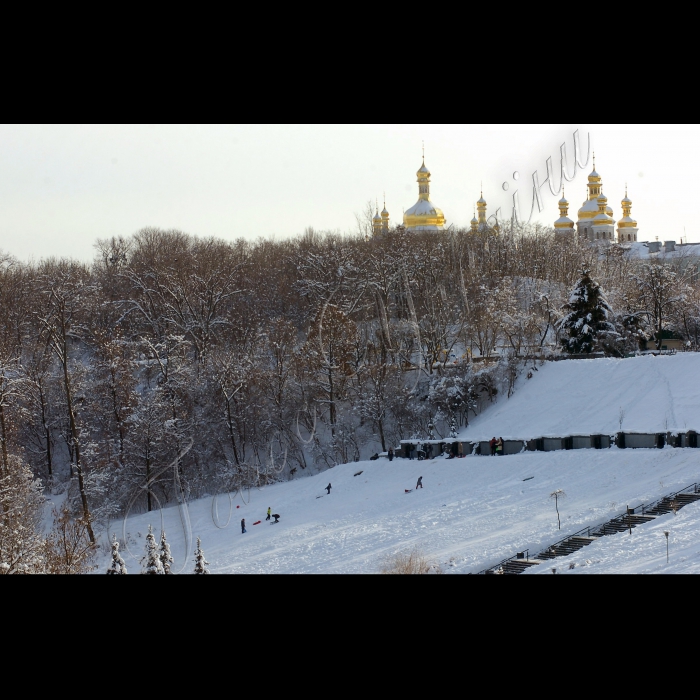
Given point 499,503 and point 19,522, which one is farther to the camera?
point 499,503

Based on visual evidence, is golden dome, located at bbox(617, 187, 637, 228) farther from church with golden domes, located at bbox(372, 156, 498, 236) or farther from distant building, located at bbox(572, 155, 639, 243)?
church with golden domes, located at bbox(372, 156, 498, 236)

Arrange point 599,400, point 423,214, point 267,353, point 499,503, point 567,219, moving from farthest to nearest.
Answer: point 567,219 → point 423,214 → point 267,353 → point 599,400 → point 499,503

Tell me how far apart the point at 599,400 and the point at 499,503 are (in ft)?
26.3

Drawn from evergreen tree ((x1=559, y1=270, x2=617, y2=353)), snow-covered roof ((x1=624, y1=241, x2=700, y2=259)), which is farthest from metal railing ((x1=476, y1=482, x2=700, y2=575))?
snow-covered roof ((x1=624, y1=241, x2=700, y2=259))

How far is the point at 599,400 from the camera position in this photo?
25.2m

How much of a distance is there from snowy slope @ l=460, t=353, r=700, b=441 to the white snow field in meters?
0.06

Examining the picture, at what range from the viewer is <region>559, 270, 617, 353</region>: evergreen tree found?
96.6 feet

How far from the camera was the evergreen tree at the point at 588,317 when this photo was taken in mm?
29438

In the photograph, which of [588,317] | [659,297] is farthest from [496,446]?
[659,297]

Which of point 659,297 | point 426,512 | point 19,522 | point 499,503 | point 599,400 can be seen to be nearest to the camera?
point 19,522

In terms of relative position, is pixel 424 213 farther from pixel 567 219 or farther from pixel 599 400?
pixel 599 400

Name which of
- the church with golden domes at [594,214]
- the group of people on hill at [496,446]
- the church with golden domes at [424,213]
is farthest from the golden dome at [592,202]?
the group of people on hill at [496,446]

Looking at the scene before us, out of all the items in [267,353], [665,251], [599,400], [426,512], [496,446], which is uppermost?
[665,251]
